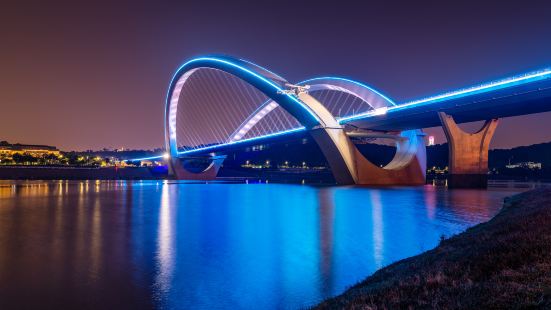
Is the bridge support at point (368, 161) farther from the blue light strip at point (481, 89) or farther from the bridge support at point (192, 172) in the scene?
the bridge support at point (192, 172)

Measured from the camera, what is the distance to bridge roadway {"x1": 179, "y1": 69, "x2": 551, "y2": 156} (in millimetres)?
33188

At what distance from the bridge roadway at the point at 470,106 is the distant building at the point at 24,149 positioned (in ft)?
340

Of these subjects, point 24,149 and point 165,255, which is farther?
point 24,149

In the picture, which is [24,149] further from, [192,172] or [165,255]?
[165,255]

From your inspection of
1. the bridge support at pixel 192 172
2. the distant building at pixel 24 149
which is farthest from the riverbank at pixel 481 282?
the distant building at pixel 24 149

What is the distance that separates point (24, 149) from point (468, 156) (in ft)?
481

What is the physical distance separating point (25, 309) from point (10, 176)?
9337 cm

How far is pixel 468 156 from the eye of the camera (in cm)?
4431

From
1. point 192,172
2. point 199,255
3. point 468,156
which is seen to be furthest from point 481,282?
point 192,172

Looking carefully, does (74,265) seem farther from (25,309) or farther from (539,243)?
(539,243)

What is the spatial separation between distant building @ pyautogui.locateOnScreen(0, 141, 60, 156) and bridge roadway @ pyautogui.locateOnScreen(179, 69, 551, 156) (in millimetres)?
103510

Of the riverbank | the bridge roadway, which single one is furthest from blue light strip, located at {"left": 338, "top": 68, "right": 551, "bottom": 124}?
the riverbank

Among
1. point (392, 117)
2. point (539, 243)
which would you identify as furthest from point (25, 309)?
point (392, 117)

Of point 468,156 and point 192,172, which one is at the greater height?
point 468,156
